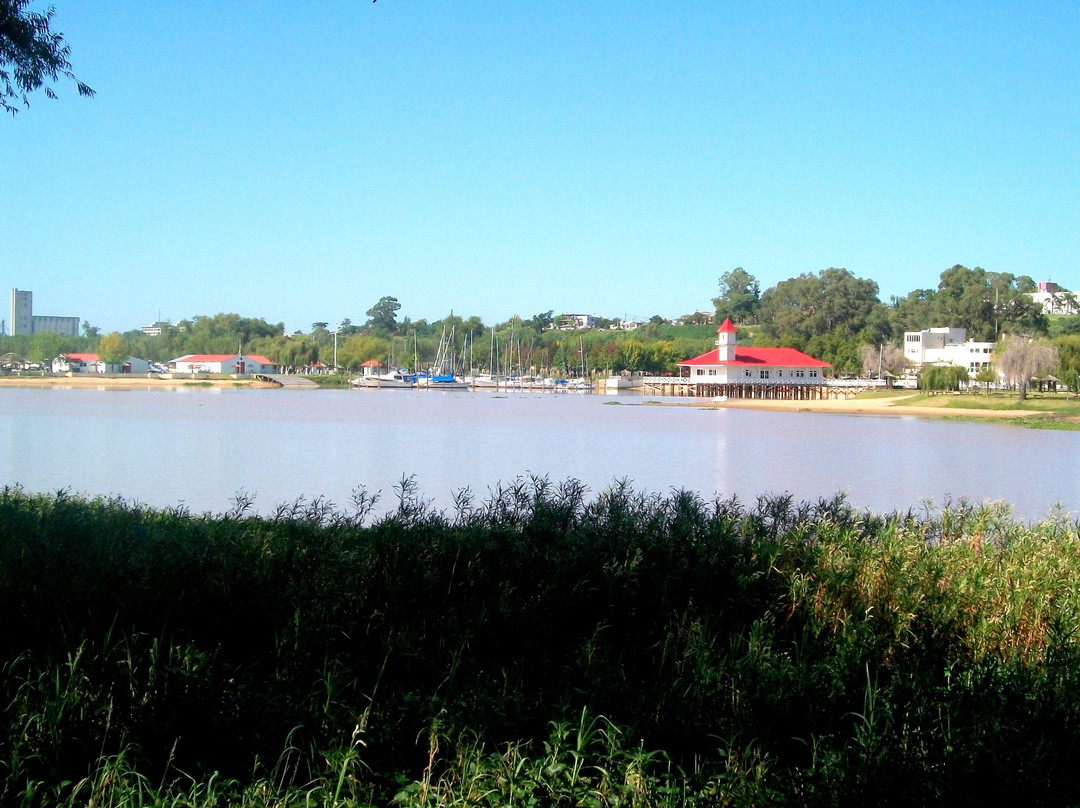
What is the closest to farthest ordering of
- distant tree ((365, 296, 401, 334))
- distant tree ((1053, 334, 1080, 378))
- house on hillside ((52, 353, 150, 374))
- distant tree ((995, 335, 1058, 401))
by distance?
distant tree ((995, 335, 1058, 401))
distant tree ((1053, 334, 1080, 378))
house on hillside ((52, 353, 150, 374))
distant tree ((365, 296, 401, 334))

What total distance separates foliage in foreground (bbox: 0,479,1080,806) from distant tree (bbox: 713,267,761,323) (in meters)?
145

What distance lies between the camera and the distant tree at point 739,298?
5856 inches

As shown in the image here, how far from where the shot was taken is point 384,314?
540 feet

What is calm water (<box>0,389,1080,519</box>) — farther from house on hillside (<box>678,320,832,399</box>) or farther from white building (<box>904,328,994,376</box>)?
white building (<box>904,328,994,376</box>)

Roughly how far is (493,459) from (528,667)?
61.9 ft

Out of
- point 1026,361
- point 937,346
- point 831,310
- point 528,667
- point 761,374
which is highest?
point 831,310

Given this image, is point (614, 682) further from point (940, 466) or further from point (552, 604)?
point (940, 466)

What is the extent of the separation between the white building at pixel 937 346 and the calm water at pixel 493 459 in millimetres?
56175

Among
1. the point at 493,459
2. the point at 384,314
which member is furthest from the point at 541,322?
the point at 493,459

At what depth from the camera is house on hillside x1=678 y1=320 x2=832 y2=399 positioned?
87.1 meters

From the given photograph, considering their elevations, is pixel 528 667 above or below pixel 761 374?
below

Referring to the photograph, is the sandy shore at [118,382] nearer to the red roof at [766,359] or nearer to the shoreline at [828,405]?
the shoreline at [828,405]

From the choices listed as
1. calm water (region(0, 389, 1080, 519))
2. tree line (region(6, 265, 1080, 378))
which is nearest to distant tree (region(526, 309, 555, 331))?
tree line (region(6, 265, 1080, 378))

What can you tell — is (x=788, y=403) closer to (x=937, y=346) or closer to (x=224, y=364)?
(x=937, y=346)
